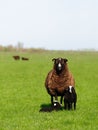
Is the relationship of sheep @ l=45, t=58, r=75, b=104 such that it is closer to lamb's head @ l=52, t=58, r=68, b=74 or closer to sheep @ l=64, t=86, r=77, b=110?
lamb's head @ l=52, t=58, r=68, b=74

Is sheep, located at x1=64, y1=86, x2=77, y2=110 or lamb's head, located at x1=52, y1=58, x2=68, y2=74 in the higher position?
Result: lamb's head, located at x1=52, y1=58, x2=68, y2=74

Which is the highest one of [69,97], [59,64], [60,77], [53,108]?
[59,64]

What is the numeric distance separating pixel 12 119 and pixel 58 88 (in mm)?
2860

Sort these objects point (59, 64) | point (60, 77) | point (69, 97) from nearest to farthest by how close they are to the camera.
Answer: point (69, 97) → point (59, 64) → point (60, 77)

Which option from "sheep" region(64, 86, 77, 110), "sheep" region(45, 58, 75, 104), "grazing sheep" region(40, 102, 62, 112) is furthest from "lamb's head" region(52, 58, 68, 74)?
"grazing sheep" region(40, 102, 62, 112)

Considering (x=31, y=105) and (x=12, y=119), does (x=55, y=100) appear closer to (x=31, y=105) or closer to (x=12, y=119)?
(x=31, y=105)

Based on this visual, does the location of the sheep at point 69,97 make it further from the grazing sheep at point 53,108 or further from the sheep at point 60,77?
the grazing sheep at point 53,108

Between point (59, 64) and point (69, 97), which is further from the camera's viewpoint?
point (59, 64)

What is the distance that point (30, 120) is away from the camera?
13.6 meters

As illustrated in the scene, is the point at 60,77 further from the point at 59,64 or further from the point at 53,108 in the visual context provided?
the point at 53,108

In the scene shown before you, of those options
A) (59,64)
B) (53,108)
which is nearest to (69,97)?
(53,108)

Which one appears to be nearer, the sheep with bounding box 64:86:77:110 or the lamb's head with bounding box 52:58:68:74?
the sheep with bounding box 64:86:77:110

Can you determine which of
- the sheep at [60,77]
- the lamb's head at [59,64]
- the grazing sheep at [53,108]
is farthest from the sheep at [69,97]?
the lamb's head at [59,64]

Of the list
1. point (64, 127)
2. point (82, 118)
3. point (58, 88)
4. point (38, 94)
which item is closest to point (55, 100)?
point (58, 88)
